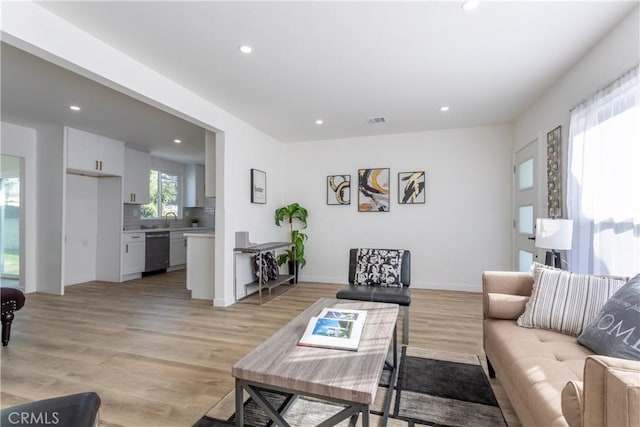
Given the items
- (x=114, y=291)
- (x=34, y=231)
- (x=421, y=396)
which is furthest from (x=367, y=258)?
(x=34, y=231)

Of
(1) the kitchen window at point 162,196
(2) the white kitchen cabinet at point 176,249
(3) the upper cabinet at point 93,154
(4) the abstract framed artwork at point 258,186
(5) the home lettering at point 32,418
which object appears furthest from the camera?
(1) the kitchen window at point 162,196

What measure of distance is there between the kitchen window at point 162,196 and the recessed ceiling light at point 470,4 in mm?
6490

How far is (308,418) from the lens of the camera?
167 cm

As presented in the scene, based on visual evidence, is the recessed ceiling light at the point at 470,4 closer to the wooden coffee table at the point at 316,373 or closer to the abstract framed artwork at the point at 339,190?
the wooden coffee table at the point at 316,373

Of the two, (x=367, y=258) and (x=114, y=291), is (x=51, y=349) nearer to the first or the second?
(x=114, y=291)

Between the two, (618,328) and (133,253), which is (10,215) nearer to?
(133,253)

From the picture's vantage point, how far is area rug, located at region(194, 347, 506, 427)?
5.41ft

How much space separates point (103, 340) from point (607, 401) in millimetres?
3518

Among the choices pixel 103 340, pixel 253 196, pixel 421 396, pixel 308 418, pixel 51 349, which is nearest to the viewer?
pixel 308 418

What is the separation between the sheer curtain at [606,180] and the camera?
6.37 ft

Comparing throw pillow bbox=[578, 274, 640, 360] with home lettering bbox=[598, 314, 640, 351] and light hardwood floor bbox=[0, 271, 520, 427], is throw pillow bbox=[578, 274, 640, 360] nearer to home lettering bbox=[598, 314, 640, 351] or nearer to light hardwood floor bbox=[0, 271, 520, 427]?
home lettering bbox=[598, 314, 640, 351]

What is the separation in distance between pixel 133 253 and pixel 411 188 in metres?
5.30

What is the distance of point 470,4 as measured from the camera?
1.89m

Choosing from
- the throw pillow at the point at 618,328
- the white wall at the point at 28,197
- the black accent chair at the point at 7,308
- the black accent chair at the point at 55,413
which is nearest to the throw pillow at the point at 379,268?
the throw pillow at the point at 618,328
